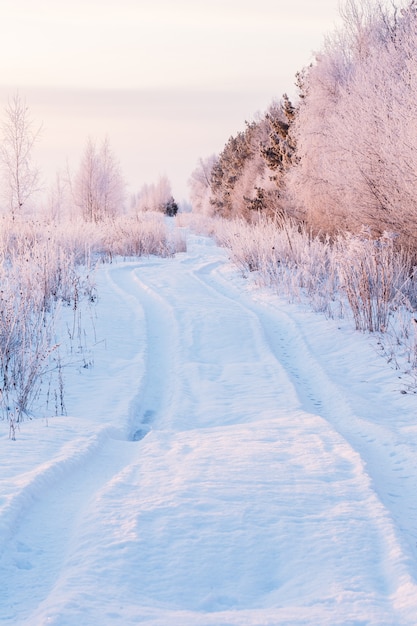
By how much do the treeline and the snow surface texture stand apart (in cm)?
380

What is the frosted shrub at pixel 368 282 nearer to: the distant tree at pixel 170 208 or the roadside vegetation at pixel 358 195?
the roadside vegetation at pixel 358 195

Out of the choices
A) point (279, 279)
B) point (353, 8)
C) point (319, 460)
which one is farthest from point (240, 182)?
point (319, 460)

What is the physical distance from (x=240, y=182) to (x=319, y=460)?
91.7ft

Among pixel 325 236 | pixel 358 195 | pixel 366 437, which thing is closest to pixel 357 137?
pixel 358 195

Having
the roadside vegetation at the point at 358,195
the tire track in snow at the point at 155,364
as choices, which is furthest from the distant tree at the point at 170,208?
the tire track in snow at the point at 155,364

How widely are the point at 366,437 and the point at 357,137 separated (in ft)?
26.4

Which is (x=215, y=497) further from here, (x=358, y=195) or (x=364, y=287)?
(x=358, y=195)

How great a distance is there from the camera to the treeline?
991 centimetres

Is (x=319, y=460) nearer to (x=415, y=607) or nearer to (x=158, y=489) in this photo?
(x=158, y=489)

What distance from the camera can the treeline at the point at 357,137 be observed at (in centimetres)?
991

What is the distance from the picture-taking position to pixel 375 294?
25.2 feet

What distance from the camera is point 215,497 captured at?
10.2 ft

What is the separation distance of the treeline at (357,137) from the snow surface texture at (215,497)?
3.80 m

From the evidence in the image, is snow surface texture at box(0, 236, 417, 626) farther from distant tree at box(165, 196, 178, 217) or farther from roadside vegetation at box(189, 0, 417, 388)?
distant tree at box(165, 196, 178, 217)
